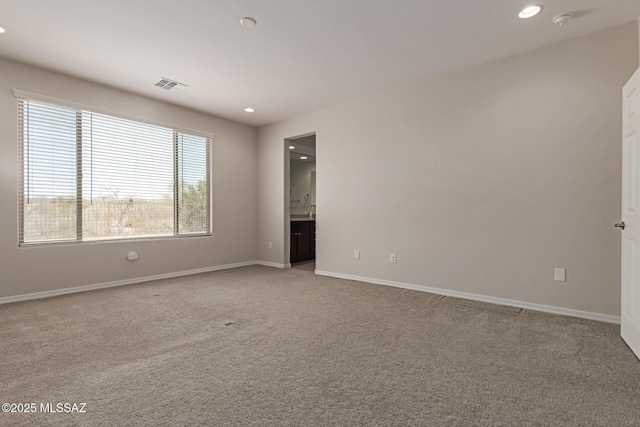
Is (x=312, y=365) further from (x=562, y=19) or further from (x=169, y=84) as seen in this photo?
(x=169, y=84)

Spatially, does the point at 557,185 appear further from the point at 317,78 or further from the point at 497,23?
the point at 317,78

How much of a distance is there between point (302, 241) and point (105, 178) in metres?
3.50

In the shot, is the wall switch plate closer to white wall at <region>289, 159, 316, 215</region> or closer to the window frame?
the window frame

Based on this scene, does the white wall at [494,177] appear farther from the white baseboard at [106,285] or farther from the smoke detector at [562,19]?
the white baseboard at [106,285]

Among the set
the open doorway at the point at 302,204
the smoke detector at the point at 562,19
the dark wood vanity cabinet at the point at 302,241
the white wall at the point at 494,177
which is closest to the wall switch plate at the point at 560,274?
the white wall at the point at 494,177

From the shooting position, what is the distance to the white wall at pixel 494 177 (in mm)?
2955

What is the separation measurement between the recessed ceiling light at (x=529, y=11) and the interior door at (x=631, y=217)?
889mm

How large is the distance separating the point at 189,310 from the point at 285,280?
5.38ft

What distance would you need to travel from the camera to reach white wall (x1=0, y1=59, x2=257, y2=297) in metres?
3.53

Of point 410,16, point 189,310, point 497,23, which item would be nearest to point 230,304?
point 189,310

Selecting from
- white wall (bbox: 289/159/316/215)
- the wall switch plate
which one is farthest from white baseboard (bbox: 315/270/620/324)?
white wall (bbox: 289/159/316/215)

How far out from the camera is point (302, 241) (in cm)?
648

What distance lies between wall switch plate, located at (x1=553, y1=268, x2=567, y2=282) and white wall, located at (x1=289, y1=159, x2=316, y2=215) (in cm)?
567

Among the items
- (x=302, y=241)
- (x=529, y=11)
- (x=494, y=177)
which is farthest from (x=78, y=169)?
(x=529, y=11)
